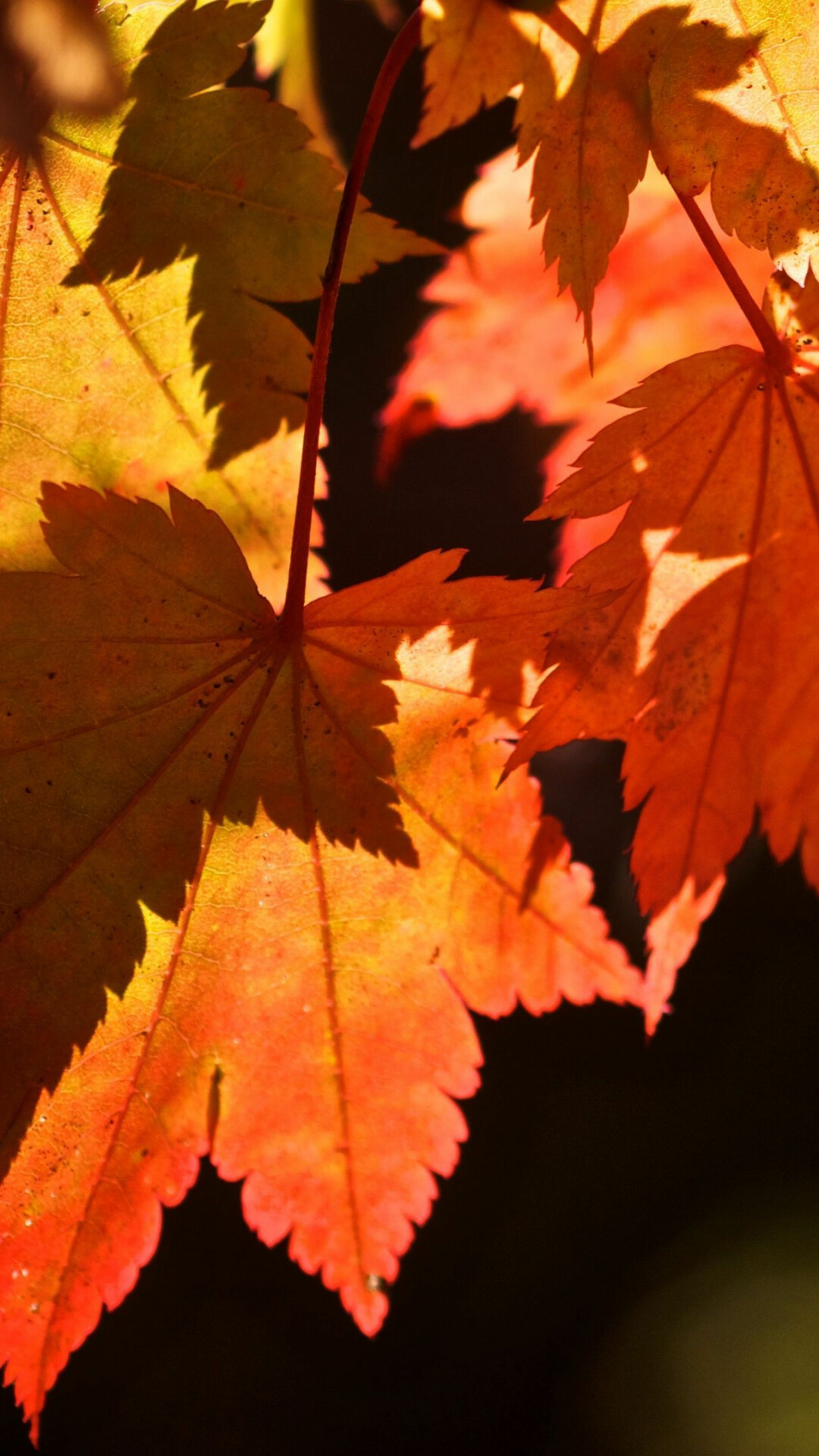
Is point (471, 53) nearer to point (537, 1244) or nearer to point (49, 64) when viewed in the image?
point (49, 64)

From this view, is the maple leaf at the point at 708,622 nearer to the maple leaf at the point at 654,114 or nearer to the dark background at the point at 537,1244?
the maple leaf at the point at 654,114

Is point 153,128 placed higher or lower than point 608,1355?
higher

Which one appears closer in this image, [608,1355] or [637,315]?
[637,315]

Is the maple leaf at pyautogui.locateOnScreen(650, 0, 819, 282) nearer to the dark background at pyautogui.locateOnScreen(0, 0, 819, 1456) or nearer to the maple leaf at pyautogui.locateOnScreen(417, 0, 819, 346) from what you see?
the maple leaf at pyautogui.locateOnScreen(417, 0, 819, 346)

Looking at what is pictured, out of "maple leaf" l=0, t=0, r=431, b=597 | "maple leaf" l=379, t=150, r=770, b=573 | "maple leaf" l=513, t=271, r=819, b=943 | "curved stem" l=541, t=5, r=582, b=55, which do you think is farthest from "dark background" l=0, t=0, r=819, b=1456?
"curved stem" l=541, t=5, r=582, b=55

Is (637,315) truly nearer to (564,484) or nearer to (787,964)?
(564,484)

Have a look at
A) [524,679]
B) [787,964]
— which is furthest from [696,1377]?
[524,679]

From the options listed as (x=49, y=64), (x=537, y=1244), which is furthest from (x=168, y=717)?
(x=537, y=1244)
